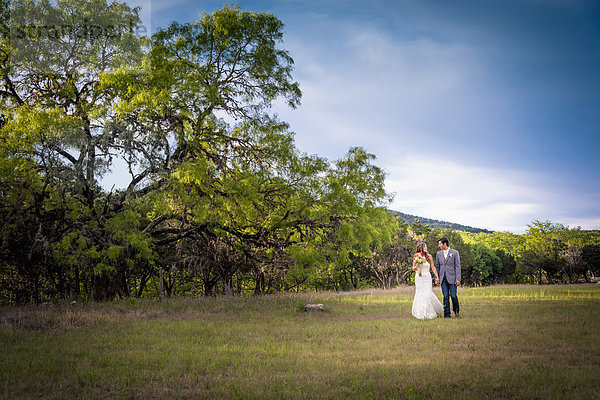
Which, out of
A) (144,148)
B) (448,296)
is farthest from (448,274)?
(144,148)

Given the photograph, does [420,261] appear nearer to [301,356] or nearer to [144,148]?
[301,356]

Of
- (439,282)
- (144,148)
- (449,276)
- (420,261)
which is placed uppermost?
(144,148)

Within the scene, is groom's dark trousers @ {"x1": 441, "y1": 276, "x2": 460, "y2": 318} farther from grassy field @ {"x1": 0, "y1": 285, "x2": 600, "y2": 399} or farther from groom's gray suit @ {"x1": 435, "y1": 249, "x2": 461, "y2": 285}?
grassy field @ {"x1": 0, "y1": 285, "x2": 600, "y2": 399}

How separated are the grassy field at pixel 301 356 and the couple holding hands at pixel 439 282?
547 mm

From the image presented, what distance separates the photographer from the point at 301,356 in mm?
7410

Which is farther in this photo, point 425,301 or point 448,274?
point 425,301

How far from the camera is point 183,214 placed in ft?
53.3

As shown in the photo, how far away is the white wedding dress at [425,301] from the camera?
12.3 meters

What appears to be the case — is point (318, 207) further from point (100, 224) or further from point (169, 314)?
point (100, 224)

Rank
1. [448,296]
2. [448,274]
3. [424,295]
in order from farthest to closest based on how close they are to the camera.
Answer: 1. [424,295]
2. [448,274]
3. [448,296]

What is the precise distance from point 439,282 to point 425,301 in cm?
80

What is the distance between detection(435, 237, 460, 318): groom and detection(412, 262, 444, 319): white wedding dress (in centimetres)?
41

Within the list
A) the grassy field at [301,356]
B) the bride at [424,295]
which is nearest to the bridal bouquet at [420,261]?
the bride at [424,295]

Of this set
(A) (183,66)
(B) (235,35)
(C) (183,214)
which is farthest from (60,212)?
(B) (235,35)
